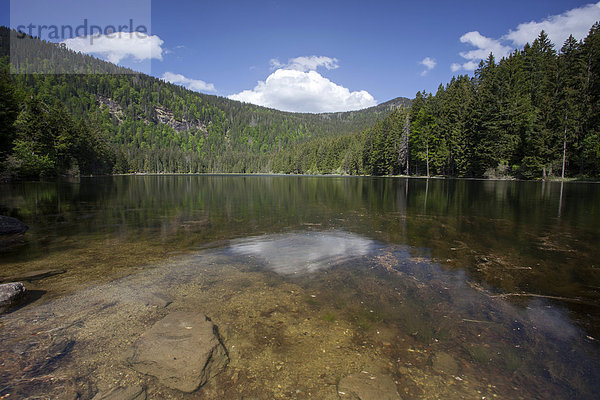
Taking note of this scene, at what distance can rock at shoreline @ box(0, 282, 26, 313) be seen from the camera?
484cm

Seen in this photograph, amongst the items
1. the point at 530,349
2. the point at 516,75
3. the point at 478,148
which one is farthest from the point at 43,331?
the point at 516,75

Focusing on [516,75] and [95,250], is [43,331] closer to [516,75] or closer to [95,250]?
[95,250]

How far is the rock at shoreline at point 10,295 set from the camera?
484 centimetres

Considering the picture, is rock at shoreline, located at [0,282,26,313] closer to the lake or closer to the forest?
the lake

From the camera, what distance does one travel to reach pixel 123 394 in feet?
10.1

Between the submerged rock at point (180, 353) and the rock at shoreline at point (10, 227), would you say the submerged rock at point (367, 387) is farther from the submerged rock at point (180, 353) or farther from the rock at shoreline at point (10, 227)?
the rock at shoreline at point (10, 227)

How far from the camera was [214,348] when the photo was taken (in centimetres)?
379

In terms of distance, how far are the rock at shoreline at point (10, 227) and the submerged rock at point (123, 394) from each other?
1143 centimetres

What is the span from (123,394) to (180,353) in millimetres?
730

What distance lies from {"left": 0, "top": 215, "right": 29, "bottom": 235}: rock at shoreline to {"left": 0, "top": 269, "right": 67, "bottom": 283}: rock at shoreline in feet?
18.5

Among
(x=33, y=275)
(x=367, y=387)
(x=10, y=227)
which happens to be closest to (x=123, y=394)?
(x=367, y=387)

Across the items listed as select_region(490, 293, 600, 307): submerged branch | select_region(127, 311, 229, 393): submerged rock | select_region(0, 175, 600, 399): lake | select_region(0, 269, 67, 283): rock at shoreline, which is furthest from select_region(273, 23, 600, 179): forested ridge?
select_region(0, 269, 67, 283): rock at shoreline

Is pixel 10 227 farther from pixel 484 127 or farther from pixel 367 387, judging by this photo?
pixel 484 127

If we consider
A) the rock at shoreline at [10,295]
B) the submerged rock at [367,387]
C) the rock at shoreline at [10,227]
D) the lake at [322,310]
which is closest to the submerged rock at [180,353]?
the lake at [322,310]
